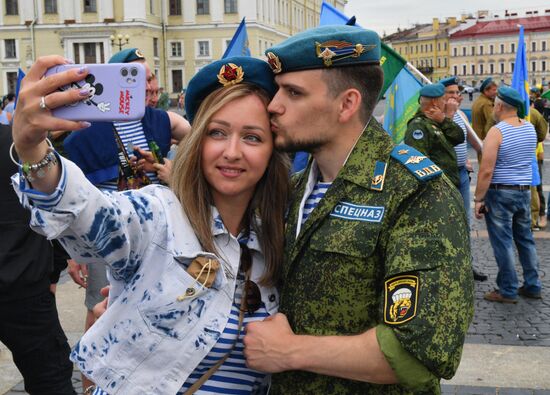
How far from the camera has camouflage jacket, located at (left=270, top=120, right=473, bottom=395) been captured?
160 centimetres

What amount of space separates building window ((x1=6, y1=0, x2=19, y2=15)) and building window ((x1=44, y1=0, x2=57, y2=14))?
286cm

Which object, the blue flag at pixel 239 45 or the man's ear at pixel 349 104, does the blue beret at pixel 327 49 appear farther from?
the blue flag at pixel 239 45

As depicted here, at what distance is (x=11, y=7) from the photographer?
67.0m

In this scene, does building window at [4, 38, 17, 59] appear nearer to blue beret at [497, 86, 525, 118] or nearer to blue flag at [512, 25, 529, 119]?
blue flag at [512, 25, 529, 119]

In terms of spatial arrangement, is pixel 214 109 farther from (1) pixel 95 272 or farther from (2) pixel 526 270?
(2) pixel 526 270

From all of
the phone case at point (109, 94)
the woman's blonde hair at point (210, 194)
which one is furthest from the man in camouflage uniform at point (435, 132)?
the phone case at point (109, 94)

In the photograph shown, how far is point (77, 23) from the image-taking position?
2589 inches

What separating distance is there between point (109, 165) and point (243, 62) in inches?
80.4

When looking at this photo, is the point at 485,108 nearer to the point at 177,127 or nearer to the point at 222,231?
the point at 177,127

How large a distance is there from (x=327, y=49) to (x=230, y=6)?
7011 centimetres

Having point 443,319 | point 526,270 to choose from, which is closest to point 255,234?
point 443,319

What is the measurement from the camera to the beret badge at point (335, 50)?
1.86 meters

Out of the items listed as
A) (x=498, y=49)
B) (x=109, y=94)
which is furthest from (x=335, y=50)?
(x=498, y=49)

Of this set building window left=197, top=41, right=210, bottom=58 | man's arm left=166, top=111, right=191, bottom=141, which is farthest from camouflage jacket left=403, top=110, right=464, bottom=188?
building window left=197, top=41, right=210, bottom=58
